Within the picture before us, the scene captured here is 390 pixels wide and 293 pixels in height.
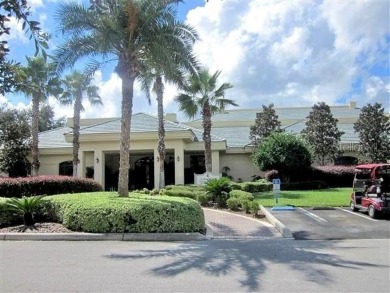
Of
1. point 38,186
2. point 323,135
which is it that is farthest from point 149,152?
point 38,186

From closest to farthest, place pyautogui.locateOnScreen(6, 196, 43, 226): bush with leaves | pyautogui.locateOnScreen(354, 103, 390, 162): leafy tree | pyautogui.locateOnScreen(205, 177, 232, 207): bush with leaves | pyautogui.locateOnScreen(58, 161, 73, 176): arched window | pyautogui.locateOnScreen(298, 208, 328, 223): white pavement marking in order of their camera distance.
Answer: pyautogui.locateOnScreen(6, 196, 43, 226): bush with leaves → pyautogui.locateOnScreen(298, 208, 328, 223): white pavement marking → pyautogui.locateOnScreen(205, 177, 232, 207): bush with leaves → pyautogui.locateOnScreen(354, 103, 390, 162): leafy tree → pyautogui.locateOnScreen(58, 161, 73, 176): arched window

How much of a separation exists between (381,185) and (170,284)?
459 inches

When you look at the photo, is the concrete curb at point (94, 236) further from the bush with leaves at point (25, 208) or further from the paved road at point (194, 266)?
the bush with leaves at point (25, 208)

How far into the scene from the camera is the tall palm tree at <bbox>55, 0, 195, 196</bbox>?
14.1 m

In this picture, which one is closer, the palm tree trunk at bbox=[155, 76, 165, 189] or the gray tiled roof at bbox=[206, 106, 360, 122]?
the palm tree trunk at bbox=[155, 76, 165, 189]

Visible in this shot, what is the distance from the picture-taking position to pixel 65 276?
22.5ft

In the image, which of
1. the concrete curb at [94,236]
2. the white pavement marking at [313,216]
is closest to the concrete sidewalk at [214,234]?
the concrete curb at [94,236]

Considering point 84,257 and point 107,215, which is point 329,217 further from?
point 84,257

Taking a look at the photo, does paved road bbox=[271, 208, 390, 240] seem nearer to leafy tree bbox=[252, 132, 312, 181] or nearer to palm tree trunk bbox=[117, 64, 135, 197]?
palm tree trunk bbox=[117, 64, 135, 197]

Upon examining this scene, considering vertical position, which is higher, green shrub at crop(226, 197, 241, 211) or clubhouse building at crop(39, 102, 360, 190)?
clubhouse building at crop(39, 102, 360, 190)

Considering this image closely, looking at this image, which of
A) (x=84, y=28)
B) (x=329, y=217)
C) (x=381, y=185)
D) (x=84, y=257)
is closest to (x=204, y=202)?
(x=329, y=217)

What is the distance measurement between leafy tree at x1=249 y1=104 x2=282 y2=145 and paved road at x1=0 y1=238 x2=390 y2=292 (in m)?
23.2

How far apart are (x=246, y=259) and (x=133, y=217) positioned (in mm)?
3855

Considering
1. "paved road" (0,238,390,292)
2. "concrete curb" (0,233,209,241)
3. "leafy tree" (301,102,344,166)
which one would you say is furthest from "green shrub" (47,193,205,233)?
"leafy tree" (301,102,344,166)
